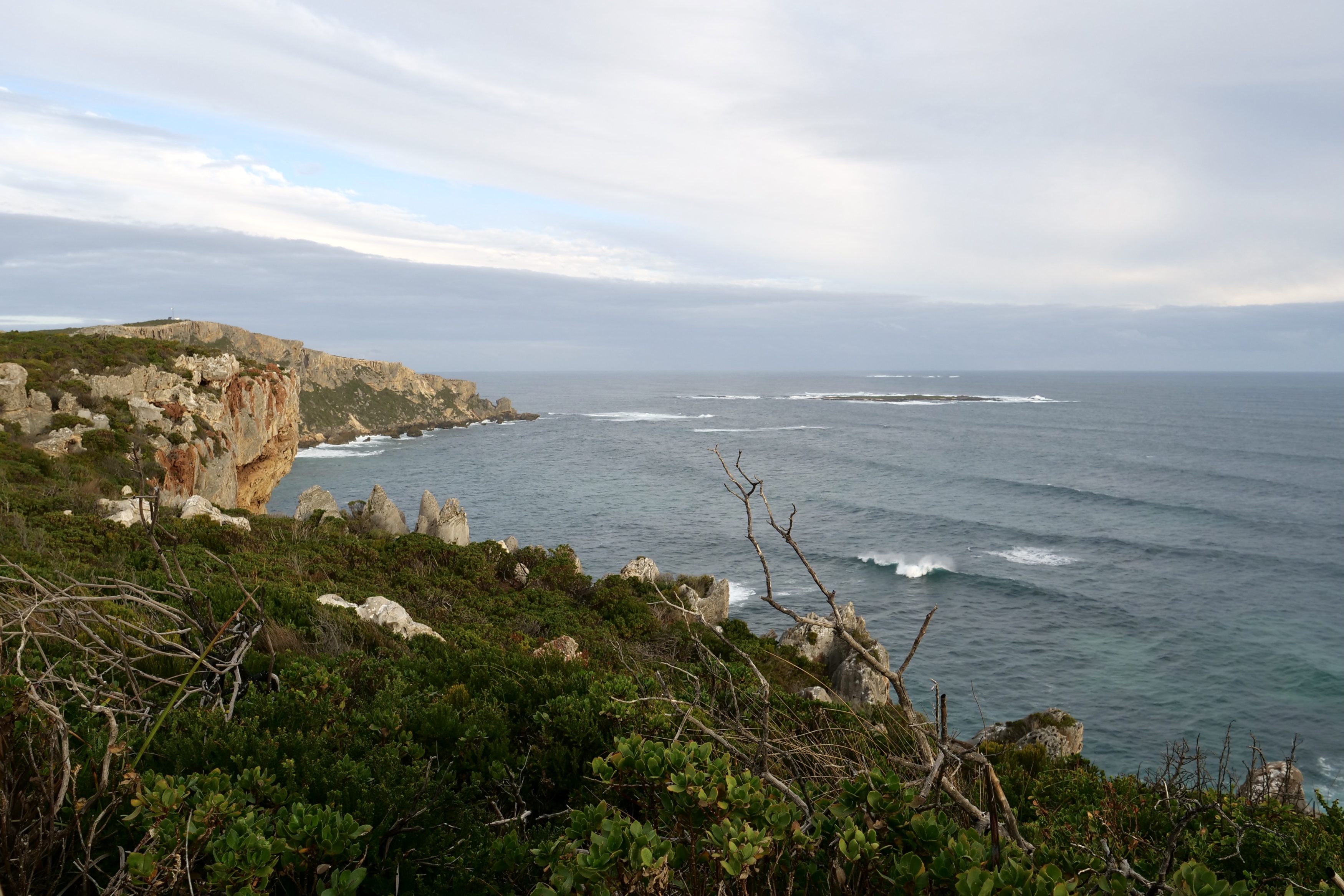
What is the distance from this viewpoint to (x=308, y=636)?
7898 mm

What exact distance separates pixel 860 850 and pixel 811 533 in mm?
37944

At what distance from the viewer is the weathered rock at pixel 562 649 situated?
682 cm

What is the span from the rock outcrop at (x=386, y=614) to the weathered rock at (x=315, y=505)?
13012mm

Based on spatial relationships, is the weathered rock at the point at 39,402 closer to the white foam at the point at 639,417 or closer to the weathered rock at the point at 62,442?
the weathered rock at the point at 62,442

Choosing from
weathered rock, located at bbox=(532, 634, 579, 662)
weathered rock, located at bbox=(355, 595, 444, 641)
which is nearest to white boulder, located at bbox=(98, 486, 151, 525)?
weathered rock, located at bbox=(355, 595, 444, 641)

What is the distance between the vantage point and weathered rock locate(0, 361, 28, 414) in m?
20.7

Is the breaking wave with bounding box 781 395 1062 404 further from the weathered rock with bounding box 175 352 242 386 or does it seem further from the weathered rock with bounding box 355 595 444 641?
the weathered rock with bounding box 355 595 444 641

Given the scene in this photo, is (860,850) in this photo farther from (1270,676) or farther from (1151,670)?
(1270,676)

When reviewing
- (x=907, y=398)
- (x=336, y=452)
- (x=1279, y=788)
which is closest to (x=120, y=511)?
(x=1279, y=788)

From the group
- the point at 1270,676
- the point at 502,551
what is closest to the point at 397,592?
the point at 502,551

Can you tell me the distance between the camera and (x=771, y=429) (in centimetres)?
9431

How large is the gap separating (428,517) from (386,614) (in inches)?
711

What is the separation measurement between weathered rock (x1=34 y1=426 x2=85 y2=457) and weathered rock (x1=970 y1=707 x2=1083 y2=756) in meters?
24.9

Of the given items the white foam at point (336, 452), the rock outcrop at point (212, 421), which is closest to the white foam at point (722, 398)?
the white foam at point (336, 452)
